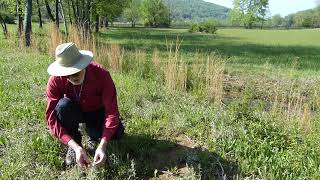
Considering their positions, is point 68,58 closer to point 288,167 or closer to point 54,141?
point 54,141

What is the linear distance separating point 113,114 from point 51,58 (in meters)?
7.65

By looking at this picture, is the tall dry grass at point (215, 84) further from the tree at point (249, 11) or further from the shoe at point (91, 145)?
the tree at point (249, 11)

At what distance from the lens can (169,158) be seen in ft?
15.9

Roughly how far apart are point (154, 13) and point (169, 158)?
97.1m

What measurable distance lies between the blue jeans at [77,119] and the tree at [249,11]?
97.3 m

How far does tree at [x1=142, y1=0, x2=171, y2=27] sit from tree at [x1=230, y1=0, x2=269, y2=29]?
57.0ft

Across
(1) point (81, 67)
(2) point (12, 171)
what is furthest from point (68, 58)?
(2) point (12, 171)

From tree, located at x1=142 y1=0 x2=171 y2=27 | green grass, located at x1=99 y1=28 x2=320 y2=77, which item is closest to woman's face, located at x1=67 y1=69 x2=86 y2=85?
green grass, located at x1=99 y1=28 x2=320 y2=77

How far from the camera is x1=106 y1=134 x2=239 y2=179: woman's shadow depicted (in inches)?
176

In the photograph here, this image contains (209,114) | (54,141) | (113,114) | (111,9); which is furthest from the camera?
(111,9)

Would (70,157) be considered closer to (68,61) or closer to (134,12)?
(68,61)

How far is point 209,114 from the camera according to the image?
5910 millimetres

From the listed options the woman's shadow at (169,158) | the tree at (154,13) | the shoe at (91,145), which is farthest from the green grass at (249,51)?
the tree at (154,13)

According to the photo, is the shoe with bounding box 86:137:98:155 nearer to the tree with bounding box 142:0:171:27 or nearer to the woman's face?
the woman's face
